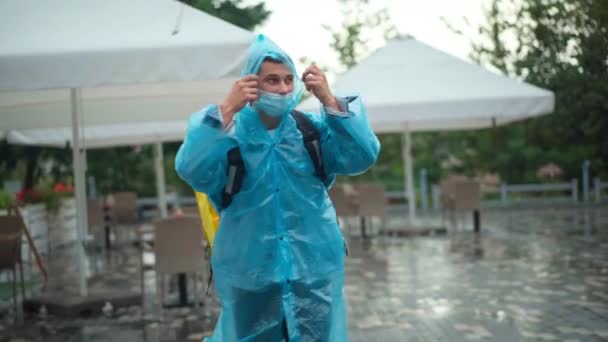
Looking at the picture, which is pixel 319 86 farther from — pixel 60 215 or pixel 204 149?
pixel 60 215

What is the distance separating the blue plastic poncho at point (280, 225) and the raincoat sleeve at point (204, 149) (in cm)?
1

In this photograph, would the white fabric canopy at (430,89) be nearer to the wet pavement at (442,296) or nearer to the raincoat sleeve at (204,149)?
the wet pavement at (442,296)

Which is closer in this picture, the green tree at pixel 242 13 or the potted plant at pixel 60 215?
the potted plant at pixel 60 215

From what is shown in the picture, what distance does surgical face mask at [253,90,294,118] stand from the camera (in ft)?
11.2

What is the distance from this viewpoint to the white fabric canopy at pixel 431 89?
43.2 ft

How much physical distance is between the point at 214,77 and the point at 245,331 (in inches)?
134

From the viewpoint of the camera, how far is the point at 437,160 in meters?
27.6

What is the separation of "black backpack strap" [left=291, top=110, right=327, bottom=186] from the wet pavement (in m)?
3.52

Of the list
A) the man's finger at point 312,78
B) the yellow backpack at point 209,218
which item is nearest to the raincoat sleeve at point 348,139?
the man's finger at point 312,78

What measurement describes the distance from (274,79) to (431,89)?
1025cm

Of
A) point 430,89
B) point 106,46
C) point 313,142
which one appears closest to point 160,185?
point 430,89

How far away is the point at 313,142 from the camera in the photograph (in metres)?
3.54

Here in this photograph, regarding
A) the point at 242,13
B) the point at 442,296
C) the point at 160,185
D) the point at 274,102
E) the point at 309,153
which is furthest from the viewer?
the point at 242,13

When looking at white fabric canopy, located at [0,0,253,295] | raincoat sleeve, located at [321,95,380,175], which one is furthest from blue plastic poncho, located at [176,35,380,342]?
white fabric canopy, located at [0,0,253,295]
